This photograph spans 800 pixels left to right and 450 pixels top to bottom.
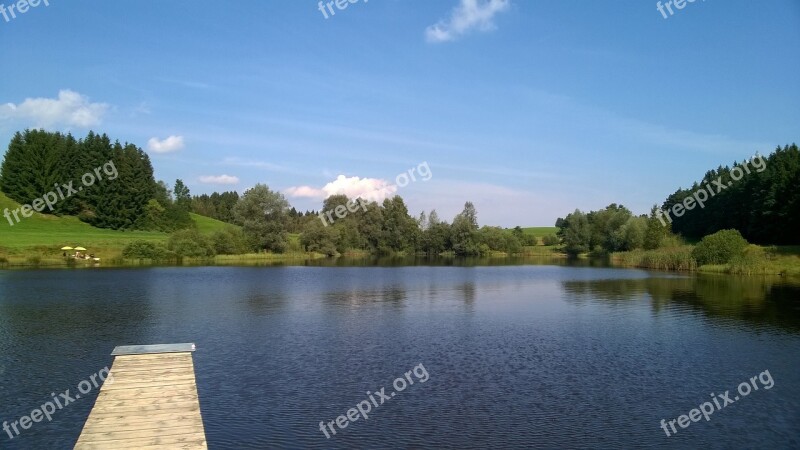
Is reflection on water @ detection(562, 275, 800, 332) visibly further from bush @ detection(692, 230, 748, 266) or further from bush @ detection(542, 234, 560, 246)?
bush @ detection(542, 234, 560, 246)

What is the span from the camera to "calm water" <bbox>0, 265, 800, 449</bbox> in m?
13.0

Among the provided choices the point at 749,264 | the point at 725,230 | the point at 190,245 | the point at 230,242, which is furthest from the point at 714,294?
the point at 230,242

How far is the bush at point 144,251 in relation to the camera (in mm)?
72025

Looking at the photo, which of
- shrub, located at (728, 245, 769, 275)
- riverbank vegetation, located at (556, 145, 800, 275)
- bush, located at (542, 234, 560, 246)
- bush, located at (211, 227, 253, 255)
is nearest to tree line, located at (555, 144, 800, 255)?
riverbank vegetation, located at (556, 145, 800, 275)

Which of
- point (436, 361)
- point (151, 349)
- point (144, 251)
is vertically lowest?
point (436, 361)

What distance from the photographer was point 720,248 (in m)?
60.9

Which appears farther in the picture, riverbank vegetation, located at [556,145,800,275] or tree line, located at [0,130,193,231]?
tree line, located at [0,130,193,231]

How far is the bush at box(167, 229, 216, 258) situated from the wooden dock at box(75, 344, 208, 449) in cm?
6546

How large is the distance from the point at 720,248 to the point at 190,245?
64.7 meters

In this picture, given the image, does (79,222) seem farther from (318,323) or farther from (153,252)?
(318,323)

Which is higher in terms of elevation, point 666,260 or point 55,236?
→ point 55,236

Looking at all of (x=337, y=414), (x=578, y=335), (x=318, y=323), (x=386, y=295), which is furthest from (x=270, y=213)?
(x=337, y=414)

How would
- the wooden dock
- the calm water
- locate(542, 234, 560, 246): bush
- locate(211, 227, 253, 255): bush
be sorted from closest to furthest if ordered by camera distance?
the wooden dock < the calm water < locate(211, 227, 253, 255): bush < locate(542, 234, 560, 246): bush

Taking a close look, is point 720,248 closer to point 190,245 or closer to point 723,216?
point 723,216
